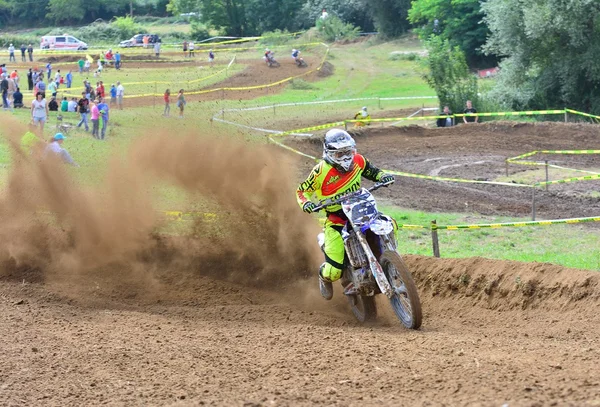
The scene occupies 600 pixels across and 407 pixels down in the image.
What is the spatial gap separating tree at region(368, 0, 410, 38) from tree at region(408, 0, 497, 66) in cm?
919

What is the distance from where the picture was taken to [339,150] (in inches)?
402

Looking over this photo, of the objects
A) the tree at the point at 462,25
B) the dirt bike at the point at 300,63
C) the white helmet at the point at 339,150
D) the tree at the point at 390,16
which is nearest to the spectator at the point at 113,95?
the dirt bike at the point at 300,63

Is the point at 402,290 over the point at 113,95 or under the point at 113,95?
under

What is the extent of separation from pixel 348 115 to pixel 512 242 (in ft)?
88.7

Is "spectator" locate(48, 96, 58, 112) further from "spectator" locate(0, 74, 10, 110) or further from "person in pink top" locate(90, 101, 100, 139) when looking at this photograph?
"person in pink top" locate(90, 101, 100, 139)

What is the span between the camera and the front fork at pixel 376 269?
955 centimetres

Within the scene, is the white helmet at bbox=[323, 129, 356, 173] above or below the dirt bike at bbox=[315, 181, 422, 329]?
above

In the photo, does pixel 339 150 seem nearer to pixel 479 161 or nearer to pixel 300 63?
pixel 479 161

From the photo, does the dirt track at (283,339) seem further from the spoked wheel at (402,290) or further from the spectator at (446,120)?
the spectator at (446,120)

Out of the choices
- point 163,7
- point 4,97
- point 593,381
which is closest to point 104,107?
point 4,97

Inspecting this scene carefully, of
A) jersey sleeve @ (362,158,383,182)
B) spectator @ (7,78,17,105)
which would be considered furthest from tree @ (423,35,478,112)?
jersey sleeve @ (362,158,383,182)

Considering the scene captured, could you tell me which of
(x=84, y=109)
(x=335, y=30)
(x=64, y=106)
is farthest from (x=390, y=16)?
(x=84, y=109)

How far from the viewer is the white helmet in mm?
10195

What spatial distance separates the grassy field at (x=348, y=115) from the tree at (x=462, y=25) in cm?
342
